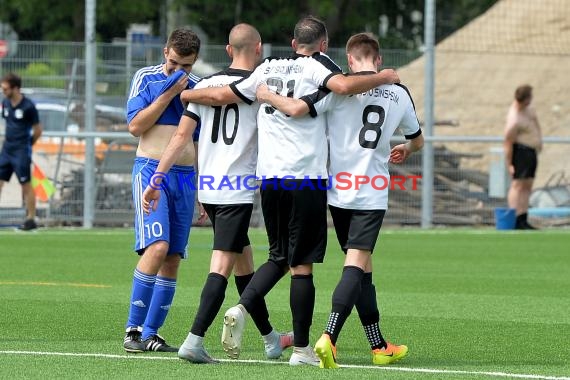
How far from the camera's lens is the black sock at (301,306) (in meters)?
8.20

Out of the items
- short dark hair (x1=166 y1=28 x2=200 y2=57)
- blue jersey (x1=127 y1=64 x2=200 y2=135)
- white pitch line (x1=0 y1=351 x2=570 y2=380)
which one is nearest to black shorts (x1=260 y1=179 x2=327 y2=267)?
white pitch line (x1=0 y1=351 x2=570 y2=380)

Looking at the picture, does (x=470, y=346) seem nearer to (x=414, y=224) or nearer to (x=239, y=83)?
(x=239, y=83)

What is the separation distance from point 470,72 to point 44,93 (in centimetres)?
909

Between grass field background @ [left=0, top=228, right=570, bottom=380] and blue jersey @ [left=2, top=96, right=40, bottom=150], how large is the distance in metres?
1.26

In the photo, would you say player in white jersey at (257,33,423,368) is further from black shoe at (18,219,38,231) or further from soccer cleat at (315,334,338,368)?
black shoe at (18,219,38,231)

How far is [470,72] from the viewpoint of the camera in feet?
88.6

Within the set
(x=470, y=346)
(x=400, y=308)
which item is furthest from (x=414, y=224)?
(x=470, y=346)

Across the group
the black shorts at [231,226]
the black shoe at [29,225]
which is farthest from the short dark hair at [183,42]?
the black shoe at [29,225]

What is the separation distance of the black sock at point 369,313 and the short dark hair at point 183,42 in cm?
184

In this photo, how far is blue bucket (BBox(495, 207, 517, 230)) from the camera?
20578mm

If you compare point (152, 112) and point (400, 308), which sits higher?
point (152, 112)

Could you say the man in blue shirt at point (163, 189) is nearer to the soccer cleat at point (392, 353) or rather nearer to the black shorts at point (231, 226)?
the black shorts at point (231, 226)

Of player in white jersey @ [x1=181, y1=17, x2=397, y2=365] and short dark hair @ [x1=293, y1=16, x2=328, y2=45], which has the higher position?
short dark hair @ [x1=293, y1=16, x2=328, y2=45]

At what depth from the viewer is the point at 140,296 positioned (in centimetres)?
890
